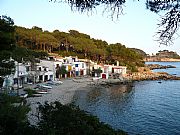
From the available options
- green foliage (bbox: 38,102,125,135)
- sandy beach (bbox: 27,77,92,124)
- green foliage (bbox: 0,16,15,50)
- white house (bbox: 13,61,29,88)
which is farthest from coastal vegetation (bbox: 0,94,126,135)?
white house (bbox: 13,61,29,88)

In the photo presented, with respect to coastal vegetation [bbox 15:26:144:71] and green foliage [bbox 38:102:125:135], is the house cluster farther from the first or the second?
green foliage [bbox 38:102:125:135]

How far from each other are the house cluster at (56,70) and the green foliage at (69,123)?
2234cm

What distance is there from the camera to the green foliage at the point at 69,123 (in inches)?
276

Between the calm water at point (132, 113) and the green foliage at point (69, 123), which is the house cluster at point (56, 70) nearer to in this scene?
the calm water at point (132, 113)

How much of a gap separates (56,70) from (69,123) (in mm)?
40914

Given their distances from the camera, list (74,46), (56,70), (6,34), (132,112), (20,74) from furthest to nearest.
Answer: (74,46) → (56,70) → (20,74) → (132,112) → (6,34)

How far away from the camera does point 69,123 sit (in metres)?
7.31

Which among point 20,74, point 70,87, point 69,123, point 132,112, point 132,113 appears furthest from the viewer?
point 70,87

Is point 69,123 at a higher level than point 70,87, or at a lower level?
higher

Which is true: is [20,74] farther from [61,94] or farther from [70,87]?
[70,87]

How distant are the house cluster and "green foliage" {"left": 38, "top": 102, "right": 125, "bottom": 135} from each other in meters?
22.3

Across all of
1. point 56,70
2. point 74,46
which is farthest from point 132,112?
point 74,46

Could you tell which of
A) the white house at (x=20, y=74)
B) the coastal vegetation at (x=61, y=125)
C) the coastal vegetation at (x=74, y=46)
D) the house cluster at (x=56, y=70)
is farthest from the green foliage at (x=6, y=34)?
the coastal vegetation at (x=74, y=46)

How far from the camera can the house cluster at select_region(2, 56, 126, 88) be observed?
3703cm
